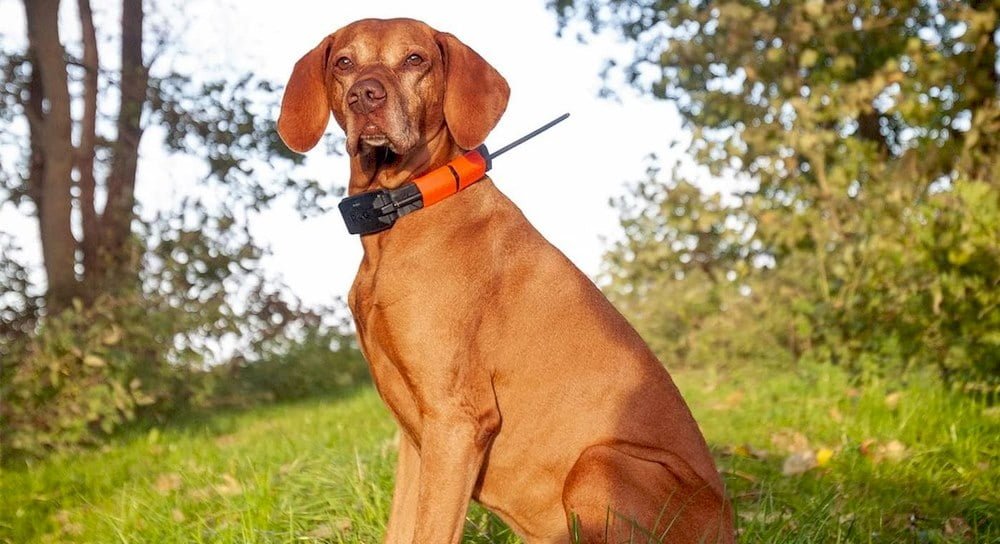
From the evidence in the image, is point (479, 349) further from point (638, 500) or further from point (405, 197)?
point (638, 500)

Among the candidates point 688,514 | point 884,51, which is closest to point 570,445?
point 688,514

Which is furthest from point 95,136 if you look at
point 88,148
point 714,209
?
point 714,209

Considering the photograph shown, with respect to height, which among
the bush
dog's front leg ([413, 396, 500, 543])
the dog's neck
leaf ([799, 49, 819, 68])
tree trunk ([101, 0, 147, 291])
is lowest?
dog's front leg ([413, 396, 500, 543])

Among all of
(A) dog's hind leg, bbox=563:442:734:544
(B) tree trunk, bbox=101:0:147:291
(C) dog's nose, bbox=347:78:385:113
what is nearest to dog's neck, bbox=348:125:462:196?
(C) dog's nose, bbox=347:78:385:113

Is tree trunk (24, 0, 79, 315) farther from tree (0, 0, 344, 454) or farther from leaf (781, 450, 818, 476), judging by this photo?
leaf (781, 450, 818, 476)

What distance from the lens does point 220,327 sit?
8883 mm

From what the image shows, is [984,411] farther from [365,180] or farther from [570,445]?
[365,180]

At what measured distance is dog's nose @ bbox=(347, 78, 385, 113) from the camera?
3.13m

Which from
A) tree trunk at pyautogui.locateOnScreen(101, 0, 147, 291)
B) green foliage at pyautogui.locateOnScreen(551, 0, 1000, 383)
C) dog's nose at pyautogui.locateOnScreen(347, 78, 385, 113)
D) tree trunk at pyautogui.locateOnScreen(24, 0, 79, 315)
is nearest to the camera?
dog's nose at pyautogui.locateOnScreen(347, 78, 385, 113)

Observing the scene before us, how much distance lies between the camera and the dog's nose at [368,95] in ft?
10.3

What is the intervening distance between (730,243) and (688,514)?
6.27 m

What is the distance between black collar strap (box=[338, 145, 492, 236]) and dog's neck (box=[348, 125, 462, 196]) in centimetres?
6

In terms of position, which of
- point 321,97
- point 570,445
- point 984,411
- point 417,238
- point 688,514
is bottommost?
point 984,411

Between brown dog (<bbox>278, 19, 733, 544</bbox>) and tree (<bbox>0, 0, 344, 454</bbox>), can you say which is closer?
brown dog (<bbox>278, 19, 733, 544</bbox>)
